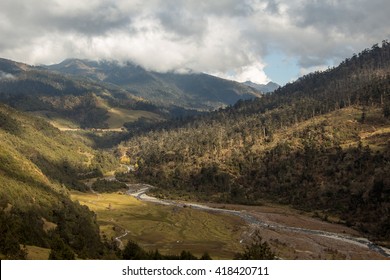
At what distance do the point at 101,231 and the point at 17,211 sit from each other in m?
37.3

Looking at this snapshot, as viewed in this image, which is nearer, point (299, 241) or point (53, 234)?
point (53, 234)

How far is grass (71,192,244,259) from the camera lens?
130 metres

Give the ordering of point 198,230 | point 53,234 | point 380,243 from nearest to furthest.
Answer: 1. point 53,234
2. point 380,243
3. point 198,230

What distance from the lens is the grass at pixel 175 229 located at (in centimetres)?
13050

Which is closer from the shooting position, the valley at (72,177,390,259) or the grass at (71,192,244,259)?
the valley at (72,177,390,259)

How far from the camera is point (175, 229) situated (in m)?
162

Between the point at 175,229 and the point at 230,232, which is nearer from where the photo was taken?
the point at 230,232

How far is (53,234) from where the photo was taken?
380 feet

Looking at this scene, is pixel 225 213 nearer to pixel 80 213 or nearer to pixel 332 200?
pixel 332 200

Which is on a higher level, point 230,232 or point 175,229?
point 230,232

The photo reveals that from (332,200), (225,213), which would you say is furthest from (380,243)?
(225,213)

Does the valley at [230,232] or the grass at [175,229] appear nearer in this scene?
the valley at [230,232]
